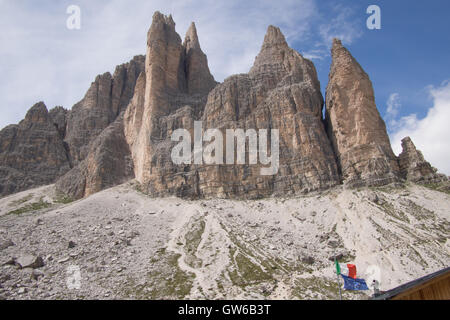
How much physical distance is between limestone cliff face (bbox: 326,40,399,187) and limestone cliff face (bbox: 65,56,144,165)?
234ft

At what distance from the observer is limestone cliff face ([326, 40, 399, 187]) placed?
55250 millimetres

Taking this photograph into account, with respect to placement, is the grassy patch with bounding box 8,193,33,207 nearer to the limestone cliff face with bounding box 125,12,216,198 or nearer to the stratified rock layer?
the limestone cliff face with bounding box 125,12,216,198

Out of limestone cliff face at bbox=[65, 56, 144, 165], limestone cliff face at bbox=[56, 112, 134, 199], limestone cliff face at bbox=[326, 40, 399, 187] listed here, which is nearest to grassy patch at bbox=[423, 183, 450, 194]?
limestone cliff face at bbox=[326, 40, 399, 187]

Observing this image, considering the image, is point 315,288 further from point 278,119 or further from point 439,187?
point 278,119

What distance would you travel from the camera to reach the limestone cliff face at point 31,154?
88312 millimetres

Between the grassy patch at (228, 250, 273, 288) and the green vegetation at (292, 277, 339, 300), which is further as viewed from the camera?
the grassy patch at (228, 250, 273, 288)

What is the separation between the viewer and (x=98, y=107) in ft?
339

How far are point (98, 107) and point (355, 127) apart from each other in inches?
3212

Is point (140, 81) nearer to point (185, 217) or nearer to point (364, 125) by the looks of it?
point (185, 217)

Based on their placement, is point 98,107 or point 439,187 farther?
point 98,107

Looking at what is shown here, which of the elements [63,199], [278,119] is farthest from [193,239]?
[63,199]

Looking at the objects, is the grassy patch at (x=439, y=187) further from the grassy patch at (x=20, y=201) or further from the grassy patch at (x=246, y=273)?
the grassy patch at (x=20, y=201)

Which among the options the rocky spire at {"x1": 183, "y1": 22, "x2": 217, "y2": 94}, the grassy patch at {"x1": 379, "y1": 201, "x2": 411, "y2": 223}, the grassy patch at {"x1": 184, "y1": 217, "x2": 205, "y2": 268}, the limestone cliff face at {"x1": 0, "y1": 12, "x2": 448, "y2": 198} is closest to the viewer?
the grassy patch at {"x1": 184, "y1": 217, "x2": 205, "y2": 268}
